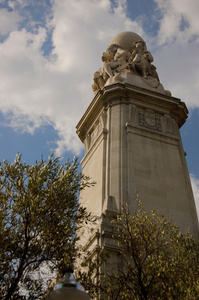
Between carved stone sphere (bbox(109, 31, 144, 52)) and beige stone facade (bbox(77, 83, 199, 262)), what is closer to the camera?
beige stone facade (bbox(77, 83, 199, 262))

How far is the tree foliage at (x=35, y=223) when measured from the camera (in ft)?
34.9

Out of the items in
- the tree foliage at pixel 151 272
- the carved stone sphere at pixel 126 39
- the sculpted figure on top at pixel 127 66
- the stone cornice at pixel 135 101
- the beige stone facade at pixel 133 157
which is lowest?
the tree foliage at pixel 151 272

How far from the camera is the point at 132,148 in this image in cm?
2070

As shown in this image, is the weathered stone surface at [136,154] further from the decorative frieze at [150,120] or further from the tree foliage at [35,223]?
the tree foliage at [35,223]

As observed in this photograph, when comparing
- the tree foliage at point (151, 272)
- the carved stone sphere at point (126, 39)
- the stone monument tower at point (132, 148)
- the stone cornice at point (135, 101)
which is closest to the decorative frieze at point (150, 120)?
the stone monument tower at point (132, 148)

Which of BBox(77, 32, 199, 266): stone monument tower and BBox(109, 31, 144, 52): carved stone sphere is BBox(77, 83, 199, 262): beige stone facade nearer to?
BBox(77, 32, 199, 266): stone monument tower

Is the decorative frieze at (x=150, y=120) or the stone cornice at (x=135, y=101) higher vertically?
the stone cornice at (x=135, y=101)

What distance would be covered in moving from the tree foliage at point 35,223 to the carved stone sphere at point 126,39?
19795mm

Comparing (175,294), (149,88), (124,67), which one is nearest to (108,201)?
(175,294)

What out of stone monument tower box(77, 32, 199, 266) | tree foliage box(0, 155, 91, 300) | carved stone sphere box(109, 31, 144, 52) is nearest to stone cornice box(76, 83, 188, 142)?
stone monument tower box(77, 32, 199, 266)

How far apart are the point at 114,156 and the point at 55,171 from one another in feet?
23.3

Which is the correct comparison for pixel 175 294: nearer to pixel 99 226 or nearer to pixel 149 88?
pixel 99 226

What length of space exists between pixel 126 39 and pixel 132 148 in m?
13.9

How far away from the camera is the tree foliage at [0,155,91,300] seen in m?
10.6
